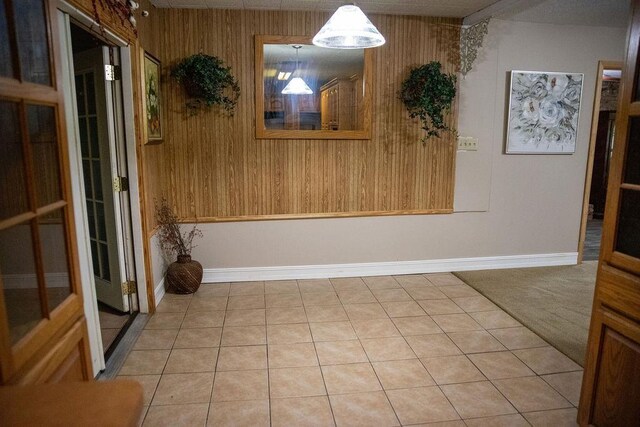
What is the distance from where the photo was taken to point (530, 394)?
2293 mm

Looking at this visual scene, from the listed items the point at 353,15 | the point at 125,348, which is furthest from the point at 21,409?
the point at 353,15

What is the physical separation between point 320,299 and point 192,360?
4.17ft

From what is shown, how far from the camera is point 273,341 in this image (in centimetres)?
286

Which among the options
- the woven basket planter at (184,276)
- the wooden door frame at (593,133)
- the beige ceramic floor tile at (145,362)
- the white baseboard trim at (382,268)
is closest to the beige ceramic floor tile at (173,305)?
the woven basket planter at (184,276)

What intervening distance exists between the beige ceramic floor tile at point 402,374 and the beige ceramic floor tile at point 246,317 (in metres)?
1.00

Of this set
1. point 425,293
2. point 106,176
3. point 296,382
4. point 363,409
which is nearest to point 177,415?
point 296,382

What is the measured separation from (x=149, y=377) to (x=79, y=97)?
2.01 m

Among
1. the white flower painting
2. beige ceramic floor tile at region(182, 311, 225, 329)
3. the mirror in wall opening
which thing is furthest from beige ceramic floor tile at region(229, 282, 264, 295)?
the white flower painting

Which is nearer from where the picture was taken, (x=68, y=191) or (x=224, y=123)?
(x=68, y=191)

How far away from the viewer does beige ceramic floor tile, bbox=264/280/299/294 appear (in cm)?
376

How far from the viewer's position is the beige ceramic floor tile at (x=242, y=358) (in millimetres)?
2547

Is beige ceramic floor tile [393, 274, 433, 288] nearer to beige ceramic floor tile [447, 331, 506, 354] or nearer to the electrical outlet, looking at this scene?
beige ceramic floor tile [447, 331, 506, 354]

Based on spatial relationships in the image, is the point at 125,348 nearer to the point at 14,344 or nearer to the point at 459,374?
the point at 14,344

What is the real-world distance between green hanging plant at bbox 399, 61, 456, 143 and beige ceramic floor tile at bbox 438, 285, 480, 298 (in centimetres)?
140
